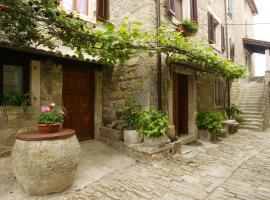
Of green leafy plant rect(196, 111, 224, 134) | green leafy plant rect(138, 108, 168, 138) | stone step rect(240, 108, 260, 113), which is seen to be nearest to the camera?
green leafy plant rect(138, 108, 168, 138)

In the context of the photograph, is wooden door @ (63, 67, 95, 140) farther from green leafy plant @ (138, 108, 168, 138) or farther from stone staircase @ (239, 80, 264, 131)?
stone staircase @ (239, 80, 264, 131)

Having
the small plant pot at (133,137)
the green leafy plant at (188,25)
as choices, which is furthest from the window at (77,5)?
the small plant pot at (133,137)

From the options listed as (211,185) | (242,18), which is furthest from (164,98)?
(242,18)

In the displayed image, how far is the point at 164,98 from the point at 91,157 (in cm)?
245

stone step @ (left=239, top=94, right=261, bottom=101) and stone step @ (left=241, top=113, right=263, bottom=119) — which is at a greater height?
→ stone step @ (left=239, top=94, right=261, bottom=101)

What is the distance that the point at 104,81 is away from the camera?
6438 mm

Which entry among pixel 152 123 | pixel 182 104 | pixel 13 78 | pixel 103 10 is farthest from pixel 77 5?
pixel 182 104

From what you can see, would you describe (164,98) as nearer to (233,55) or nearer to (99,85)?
(99,85)

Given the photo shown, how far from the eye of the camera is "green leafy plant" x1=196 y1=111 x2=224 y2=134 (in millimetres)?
6870

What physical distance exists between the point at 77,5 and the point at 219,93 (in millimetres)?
7101

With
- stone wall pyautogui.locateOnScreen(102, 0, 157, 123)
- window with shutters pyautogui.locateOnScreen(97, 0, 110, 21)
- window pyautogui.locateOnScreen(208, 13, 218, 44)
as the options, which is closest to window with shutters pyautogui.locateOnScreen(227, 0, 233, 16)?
window pyautogui.locateOnScreen(208, 13, 218, 44)

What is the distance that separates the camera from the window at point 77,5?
5.15 metres

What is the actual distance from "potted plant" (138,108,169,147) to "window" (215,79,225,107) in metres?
5.16

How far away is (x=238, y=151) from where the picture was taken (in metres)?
5.88
